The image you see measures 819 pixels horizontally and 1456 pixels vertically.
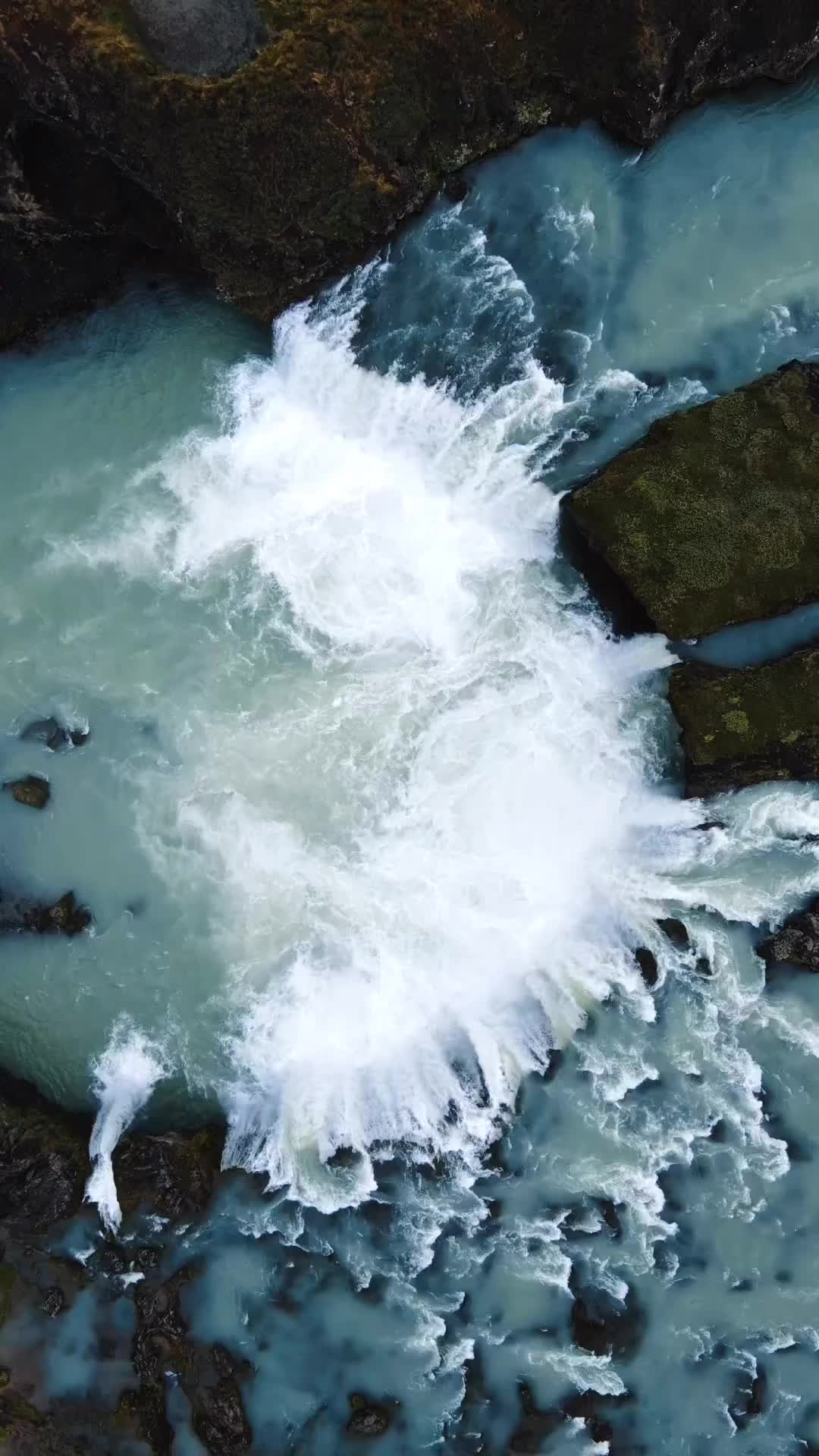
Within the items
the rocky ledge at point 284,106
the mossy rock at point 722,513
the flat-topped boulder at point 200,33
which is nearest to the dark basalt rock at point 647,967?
the mossy rock at point 722,513

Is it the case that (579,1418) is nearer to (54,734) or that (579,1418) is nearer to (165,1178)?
(165,1178)

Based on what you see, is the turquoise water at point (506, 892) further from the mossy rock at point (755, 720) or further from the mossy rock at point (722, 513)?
the mossy rock at point (722, 513)

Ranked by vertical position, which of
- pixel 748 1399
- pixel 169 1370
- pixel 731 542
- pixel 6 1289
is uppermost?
pixel 731 542

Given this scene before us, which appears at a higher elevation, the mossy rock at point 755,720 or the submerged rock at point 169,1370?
the mossy rock at point 755,720

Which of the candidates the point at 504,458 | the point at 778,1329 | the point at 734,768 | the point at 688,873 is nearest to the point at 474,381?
the point at 504,458

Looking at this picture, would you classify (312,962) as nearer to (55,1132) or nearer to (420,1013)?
(420,1013)

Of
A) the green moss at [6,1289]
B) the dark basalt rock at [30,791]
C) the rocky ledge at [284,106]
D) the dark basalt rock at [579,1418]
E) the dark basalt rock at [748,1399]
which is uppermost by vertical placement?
the rocky ledge at [284,106]

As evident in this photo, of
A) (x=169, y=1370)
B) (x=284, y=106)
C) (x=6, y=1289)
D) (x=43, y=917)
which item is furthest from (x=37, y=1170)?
(x=284, y=106)
